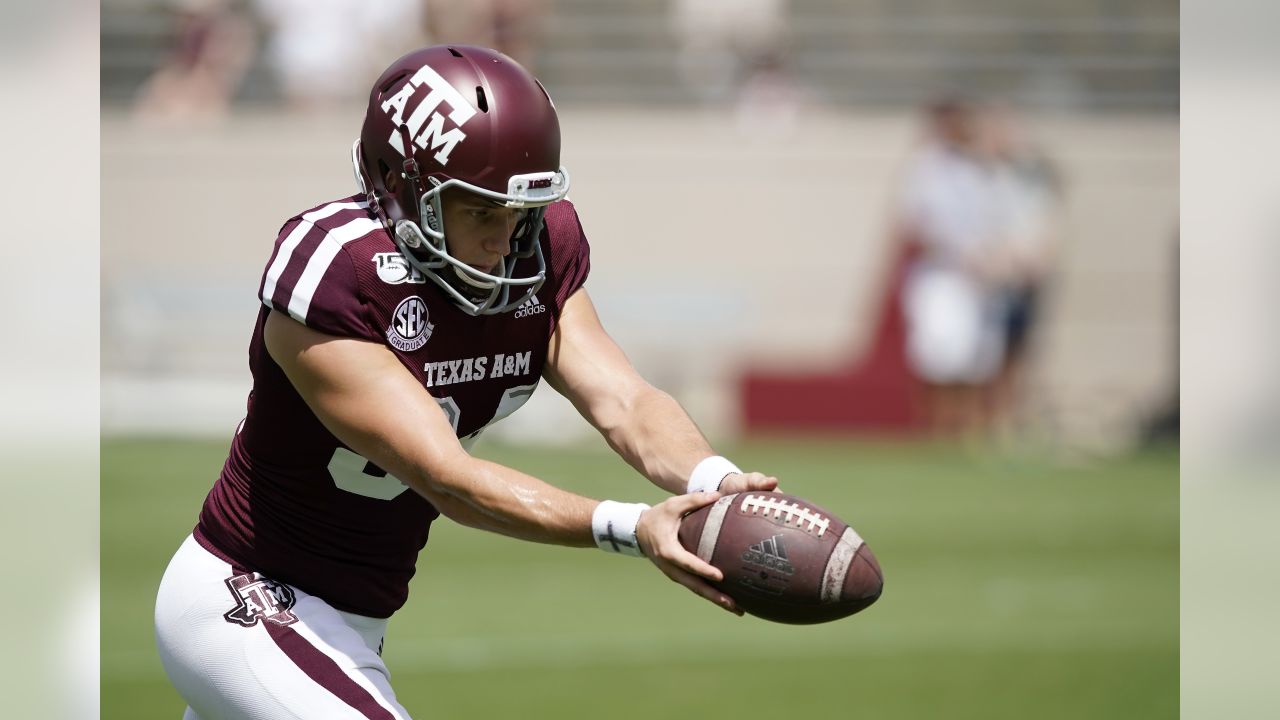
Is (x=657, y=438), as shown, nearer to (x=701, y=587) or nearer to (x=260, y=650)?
(x=701, y=587)

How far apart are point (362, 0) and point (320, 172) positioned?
1839 mm

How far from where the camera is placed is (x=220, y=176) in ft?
46.9

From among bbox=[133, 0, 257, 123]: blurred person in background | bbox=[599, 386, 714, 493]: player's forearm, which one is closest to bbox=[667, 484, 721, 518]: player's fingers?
bbox=[599, 386, 714, 493]: player's forearm

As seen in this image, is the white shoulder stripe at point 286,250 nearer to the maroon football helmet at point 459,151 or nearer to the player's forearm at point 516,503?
the maroon football helmet at point 459,151

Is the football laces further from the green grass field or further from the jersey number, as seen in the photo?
the green grass field

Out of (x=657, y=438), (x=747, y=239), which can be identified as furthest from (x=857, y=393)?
(x=657, y=438)

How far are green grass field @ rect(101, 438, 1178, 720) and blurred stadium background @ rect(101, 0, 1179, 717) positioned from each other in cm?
6

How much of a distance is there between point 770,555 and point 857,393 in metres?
10.7

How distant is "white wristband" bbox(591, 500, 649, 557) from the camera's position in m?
2.85

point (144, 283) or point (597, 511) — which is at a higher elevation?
point (144, 283)

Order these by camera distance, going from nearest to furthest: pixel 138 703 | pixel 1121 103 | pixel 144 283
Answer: pixel 138 703 < pixel 144 283 < pixel 1121 103

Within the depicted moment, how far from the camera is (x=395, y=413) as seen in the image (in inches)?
118
